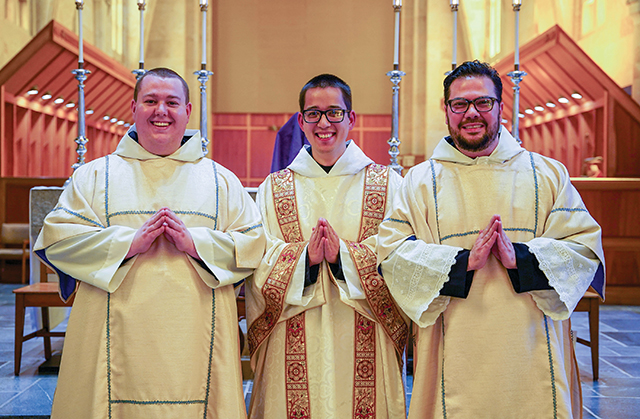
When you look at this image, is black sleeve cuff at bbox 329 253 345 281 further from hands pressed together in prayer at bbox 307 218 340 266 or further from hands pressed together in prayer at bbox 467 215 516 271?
hands pressed together in prayer at bbox 467 215 516 271

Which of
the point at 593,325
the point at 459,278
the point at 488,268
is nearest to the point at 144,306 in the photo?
the point at 459,278

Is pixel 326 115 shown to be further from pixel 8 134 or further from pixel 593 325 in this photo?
pixel 8 134

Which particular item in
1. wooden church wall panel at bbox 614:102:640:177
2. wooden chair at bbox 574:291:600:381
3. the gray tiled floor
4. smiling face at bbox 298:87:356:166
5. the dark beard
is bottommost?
the gray tiled floor

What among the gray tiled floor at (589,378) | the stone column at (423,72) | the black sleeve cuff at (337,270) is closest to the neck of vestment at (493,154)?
the black sleeve cuff at (337,270)

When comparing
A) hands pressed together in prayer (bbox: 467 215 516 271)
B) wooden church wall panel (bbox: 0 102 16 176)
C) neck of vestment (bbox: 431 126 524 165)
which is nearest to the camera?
hands pressed together in prayer (bbox: 467 215 516 271)

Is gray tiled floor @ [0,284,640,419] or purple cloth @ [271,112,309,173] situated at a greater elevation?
purple cloth @ [271,112,309,173]

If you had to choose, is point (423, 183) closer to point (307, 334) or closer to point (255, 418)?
point (307, 334)

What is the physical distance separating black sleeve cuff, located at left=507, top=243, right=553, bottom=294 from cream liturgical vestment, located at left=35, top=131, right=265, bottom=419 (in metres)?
1.05

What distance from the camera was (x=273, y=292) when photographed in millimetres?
2518

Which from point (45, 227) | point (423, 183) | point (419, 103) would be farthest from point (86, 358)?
point (419, 103)

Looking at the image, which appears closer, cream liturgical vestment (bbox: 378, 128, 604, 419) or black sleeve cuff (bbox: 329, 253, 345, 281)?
cream liturgical vestment (bbox: 378, 128, 604, 419)

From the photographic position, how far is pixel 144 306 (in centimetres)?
233

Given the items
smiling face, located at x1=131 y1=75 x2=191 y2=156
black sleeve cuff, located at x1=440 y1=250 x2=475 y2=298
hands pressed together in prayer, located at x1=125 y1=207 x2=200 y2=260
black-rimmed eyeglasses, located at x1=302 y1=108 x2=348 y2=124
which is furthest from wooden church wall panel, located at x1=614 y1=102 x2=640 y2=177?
hands pressed together in prayer, located at x1=125 y1=207 x2=200 y2=260

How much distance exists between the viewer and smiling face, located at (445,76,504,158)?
90.6 inches
